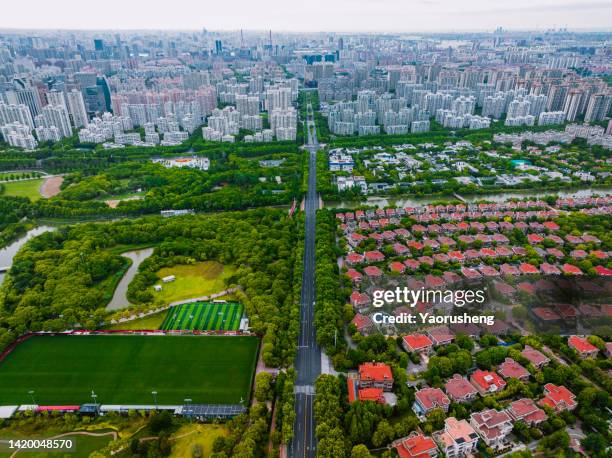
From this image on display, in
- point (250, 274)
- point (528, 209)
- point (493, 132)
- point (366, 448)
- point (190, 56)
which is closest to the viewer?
point (366, 448)

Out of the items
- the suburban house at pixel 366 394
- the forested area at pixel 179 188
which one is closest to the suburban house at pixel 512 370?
the suburban house at pixel 366 394

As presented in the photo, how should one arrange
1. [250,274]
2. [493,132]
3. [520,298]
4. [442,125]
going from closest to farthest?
[520,298] < [250,274] < [493,132] < [442,125]

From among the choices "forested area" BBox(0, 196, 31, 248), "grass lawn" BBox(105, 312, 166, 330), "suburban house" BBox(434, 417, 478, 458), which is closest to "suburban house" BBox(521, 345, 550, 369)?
"suburban house" BBox(434, 417, 478, 458)

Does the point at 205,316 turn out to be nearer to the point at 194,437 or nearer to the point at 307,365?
the point at 307,365

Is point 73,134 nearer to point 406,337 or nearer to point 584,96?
point 406,337

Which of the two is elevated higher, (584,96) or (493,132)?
(584,96)

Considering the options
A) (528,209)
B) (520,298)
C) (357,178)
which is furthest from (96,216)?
(528,209)
